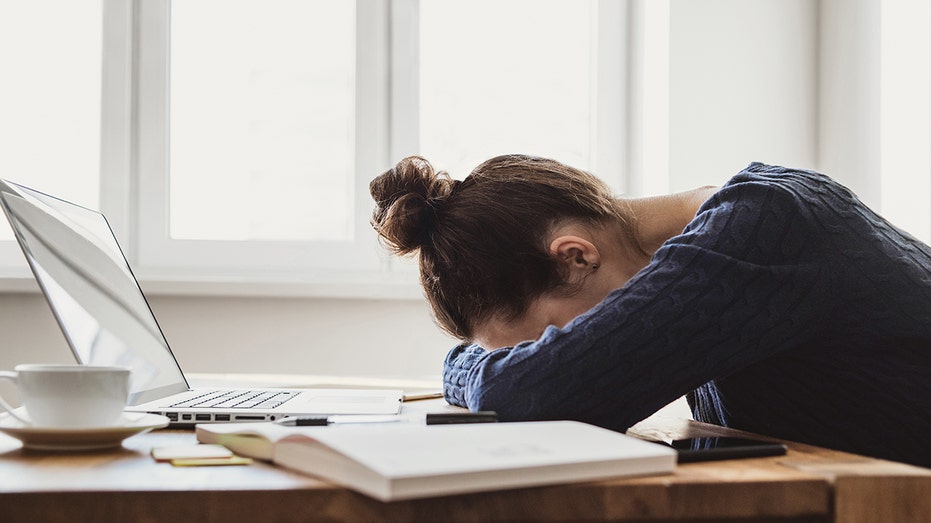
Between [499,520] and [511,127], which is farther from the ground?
[511,127]

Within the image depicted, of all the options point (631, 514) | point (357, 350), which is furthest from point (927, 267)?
point (357, 350)

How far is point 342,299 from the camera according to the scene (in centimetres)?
207

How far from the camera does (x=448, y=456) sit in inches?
19.9

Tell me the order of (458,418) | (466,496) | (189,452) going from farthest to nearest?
1. (458,418)
2. (189,452)
3. (466,496)

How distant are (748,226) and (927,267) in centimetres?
23

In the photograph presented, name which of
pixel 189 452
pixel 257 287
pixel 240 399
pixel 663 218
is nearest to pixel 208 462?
pixel 189 452

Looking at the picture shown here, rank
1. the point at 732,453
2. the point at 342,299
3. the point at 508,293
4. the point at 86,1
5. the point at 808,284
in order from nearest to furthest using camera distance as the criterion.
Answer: the point at 732,453 → the point at 808,284 → the point at 508,293 → the point at 342,299 → the point at 86,1

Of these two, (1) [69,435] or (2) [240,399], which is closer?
(1) [69,435]

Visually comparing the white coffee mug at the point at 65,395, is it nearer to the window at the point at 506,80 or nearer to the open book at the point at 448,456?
the open book at the point at 448,456

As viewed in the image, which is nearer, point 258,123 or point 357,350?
point 357,350

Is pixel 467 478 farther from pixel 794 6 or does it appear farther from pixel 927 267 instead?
pixel 794 6

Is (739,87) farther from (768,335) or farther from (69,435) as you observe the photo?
(69,435)

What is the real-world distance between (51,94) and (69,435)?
184 centimetres

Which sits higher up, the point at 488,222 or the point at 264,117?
the point at 264,117
